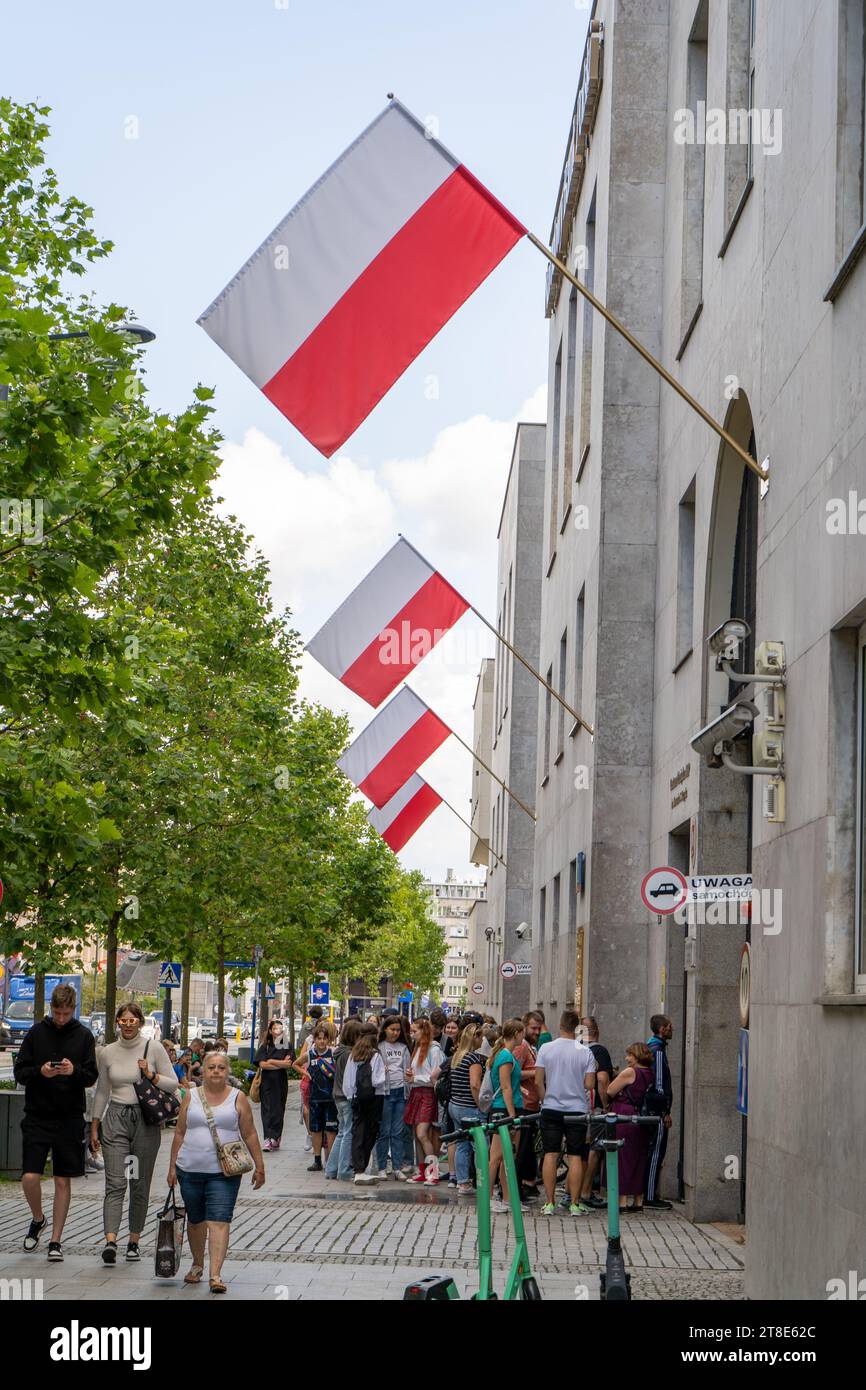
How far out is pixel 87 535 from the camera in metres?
13.7

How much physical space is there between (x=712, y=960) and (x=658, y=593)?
20.9ft

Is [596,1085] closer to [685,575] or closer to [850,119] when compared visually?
[685,575]

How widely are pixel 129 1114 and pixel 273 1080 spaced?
1169 cm

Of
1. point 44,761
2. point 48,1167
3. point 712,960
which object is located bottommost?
point 48,1167

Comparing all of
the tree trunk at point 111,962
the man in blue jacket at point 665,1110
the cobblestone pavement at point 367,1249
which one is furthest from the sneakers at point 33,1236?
the tree trunk at point 111,962

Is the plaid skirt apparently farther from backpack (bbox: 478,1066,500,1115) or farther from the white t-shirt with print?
the white t-shirt with print

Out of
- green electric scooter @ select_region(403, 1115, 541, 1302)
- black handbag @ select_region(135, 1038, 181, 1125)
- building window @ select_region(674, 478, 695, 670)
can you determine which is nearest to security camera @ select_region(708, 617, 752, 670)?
green electric scooter @ select_region(403, 1115, 541, 1302)

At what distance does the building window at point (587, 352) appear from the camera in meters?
27.2

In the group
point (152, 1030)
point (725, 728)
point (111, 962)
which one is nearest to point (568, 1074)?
point (725, 728)

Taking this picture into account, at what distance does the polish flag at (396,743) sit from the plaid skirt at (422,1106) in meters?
6.82

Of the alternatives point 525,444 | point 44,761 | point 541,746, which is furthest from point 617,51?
point 525,444

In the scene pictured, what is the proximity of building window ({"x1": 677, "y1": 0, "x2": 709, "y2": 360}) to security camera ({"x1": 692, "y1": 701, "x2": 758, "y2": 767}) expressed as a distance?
7.58m

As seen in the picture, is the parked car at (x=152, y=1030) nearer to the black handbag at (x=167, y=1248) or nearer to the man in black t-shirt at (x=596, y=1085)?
the black handbag at (x=167, y=1248)
